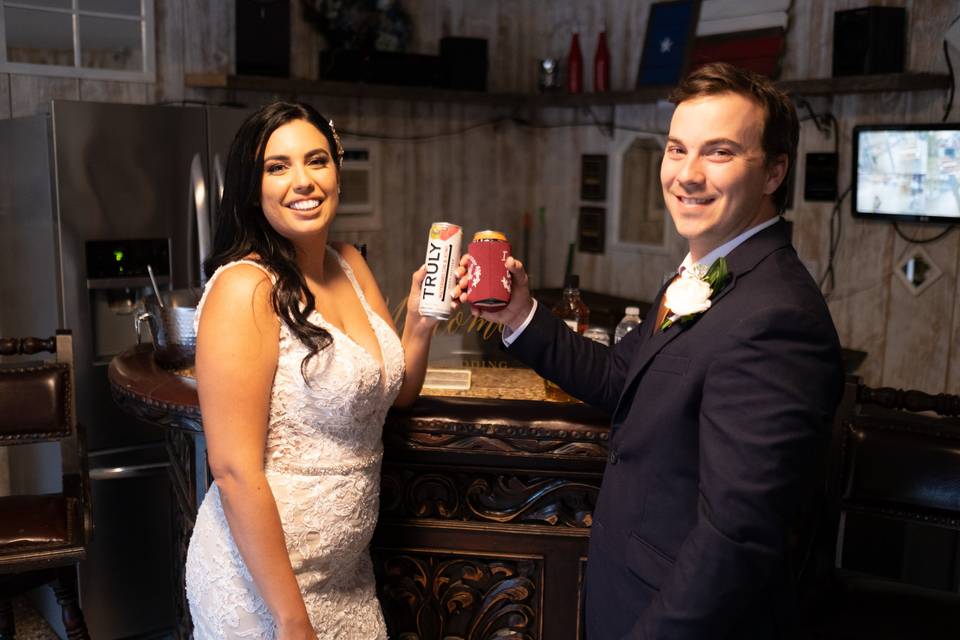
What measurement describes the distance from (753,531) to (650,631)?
8.9 inches

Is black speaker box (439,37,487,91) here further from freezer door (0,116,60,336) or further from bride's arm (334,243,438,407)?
bride's arm (334,243,438,407)

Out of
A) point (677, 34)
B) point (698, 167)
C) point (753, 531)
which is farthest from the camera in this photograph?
point (677, 34)

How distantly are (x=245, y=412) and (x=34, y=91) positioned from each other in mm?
2908

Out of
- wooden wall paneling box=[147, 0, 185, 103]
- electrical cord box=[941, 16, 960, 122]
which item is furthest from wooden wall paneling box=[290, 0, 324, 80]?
electrical cord box=[941, 16, 960, 122]

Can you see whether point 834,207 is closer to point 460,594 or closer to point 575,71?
point 575,71

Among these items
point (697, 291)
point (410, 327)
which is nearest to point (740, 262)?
point (697, 291)

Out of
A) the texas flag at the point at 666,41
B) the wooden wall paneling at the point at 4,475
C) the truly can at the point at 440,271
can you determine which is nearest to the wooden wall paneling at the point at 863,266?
the texas flag at the point at 666,41

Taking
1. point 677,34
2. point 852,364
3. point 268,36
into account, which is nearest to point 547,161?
point 677,34

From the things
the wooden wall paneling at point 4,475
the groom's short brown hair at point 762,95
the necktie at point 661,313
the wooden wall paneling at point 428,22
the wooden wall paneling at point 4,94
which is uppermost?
the wooden wall paneling at point 428,22

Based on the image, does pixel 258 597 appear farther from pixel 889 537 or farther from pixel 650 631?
pixel 889 537

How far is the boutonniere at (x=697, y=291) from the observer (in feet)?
4.91

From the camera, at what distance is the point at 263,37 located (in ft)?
14.6

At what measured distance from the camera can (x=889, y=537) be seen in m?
3.19

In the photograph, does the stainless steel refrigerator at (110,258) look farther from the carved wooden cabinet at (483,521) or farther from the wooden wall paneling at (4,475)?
the carved wooden cabinet at (483,521)
